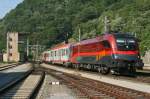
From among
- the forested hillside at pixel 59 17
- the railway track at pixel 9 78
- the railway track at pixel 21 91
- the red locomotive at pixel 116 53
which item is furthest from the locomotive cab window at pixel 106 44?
the forested hillside at pixel 59 17

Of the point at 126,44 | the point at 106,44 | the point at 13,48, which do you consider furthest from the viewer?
the point at 13,48

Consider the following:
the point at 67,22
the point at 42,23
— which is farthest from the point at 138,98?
the point at 42,23

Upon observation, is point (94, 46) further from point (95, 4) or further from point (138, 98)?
point (95, 4)

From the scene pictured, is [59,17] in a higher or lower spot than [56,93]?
higher

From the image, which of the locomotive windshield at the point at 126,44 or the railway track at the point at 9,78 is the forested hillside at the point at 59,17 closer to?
the railway track at the point at 9,78

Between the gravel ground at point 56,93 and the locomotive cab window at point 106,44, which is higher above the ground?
the locomotive cab window at point 106,44

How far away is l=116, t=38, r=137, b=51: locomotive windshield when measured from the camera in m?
32.8

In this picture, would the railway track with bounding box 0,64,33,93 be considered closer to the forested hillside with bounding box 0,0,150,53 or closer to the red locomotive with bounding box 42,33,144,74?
the red locomotive with bounding box 42,33,144,74

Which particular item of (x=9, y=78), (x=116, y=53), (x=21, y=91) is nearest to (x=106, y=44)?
(x=116, y=53)

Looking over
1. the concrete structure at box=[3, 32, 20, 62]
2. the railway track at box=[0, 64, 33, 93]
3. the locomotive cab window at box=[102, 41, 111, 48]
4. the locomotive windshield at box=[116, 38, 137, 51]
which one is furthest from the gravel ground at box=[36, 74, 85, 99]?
the concrete structure at box=[3, 32, 20, 62]

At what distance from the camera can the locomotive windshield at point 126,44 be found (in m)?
32.8

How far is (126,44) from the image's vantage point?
108 feet

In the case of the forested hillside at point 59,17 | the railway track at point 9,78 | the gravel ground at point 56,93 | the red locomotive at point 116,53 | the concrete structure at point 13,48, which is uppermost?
the forested hillside at point 59,17

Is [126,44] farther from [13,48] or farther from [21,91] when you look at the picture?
[13,48]
